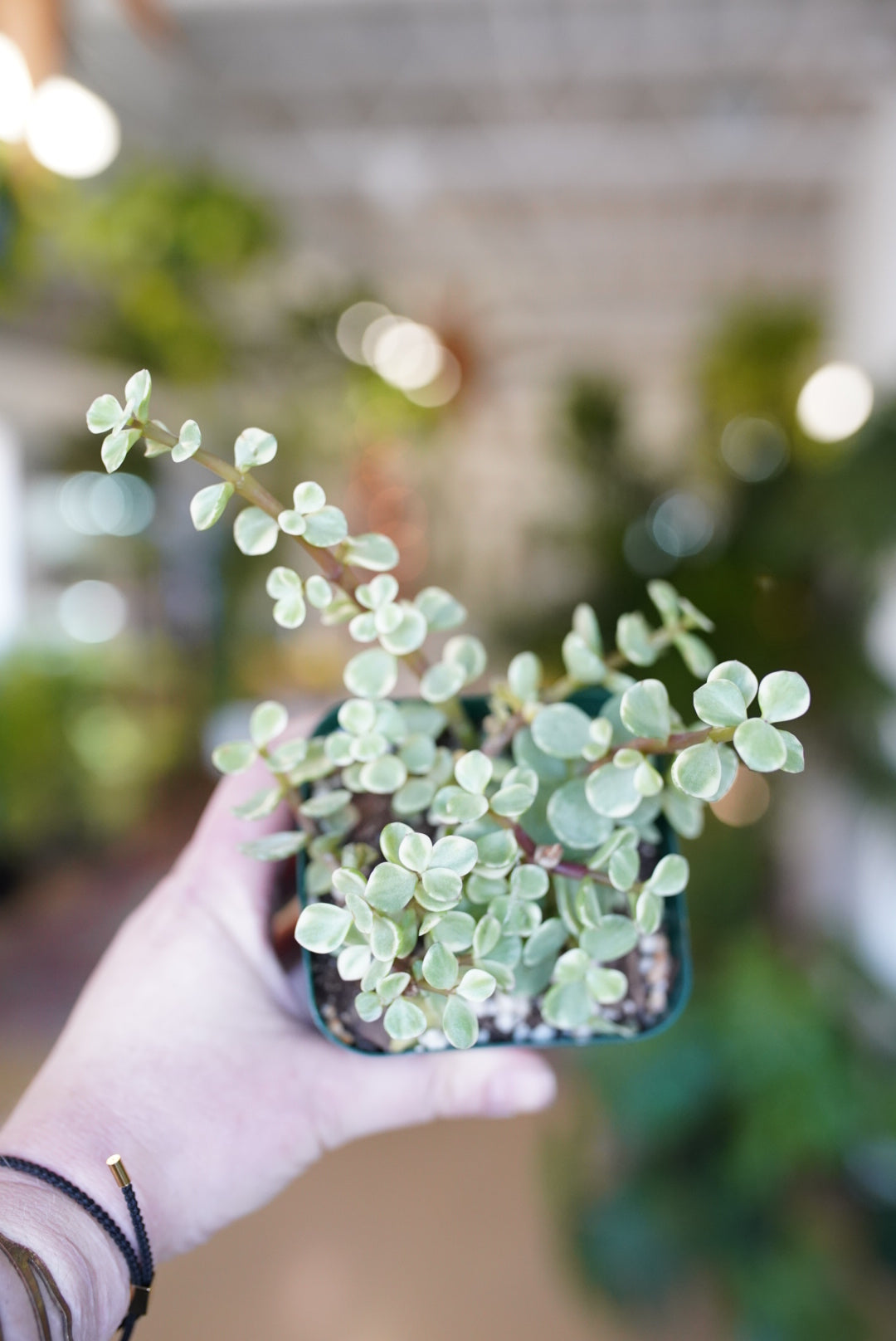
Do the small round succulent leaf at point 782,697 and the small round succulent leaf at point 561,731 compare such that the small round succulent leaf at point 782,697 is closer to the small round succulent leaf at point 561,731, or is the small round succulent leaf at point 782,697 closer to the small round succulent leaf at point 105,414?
the small round succulent leaf at point 561,731

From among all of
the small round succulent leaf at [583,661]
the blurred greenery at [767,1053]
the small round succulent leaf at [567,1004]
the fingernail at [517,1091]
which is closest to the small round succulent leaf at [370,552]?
the small round succulent leaf at [583,661]

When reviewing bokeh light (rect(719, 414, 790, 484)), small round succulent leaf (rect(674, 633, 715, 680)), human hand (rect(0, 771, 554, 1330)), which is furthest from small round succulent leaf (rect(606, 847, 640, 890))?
bokeh light (rect(719, 414, 790, 484))

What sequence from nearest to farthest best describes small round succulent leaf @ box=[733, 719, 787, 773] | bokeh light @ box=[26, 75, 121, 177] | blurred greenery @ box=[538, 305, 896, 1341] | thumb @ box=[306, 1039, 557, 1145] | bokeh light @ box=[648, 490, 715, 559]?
small round succulent leaf @ box=[733, 719, 787, 773] → thumb @ box=[306, 1039, 557, 1145] → blurred greenery @ box=[538, 305, 896, 1341] → bokeh light @ box=[26, 75, 121, 177] → bokeh light @ box=[648, 490, 715, 559]

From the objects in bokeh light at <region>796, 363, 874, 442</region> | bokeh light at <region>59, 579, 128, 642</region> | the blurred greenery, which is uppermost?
bokeh light at <region>59, 579, 128, 642</region>

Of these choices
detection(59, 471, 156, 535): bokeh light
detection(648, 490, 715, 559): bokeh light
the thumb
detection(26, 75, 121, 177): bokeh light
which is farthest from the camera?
detection(59, 471, 156, 535): bokeh light

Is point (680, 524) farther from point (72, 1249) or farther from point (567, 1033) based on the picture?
point (72, 1249)

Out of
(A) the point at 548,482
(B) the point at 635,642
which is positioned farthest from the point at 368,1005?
(A) the point at 548,482

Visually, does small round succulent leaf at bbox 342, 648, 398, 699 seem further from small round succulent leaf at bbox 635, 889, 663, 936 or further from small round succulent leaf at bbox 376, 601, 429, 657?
small round succulent leaf at bbox 635, 889, 663, 936
